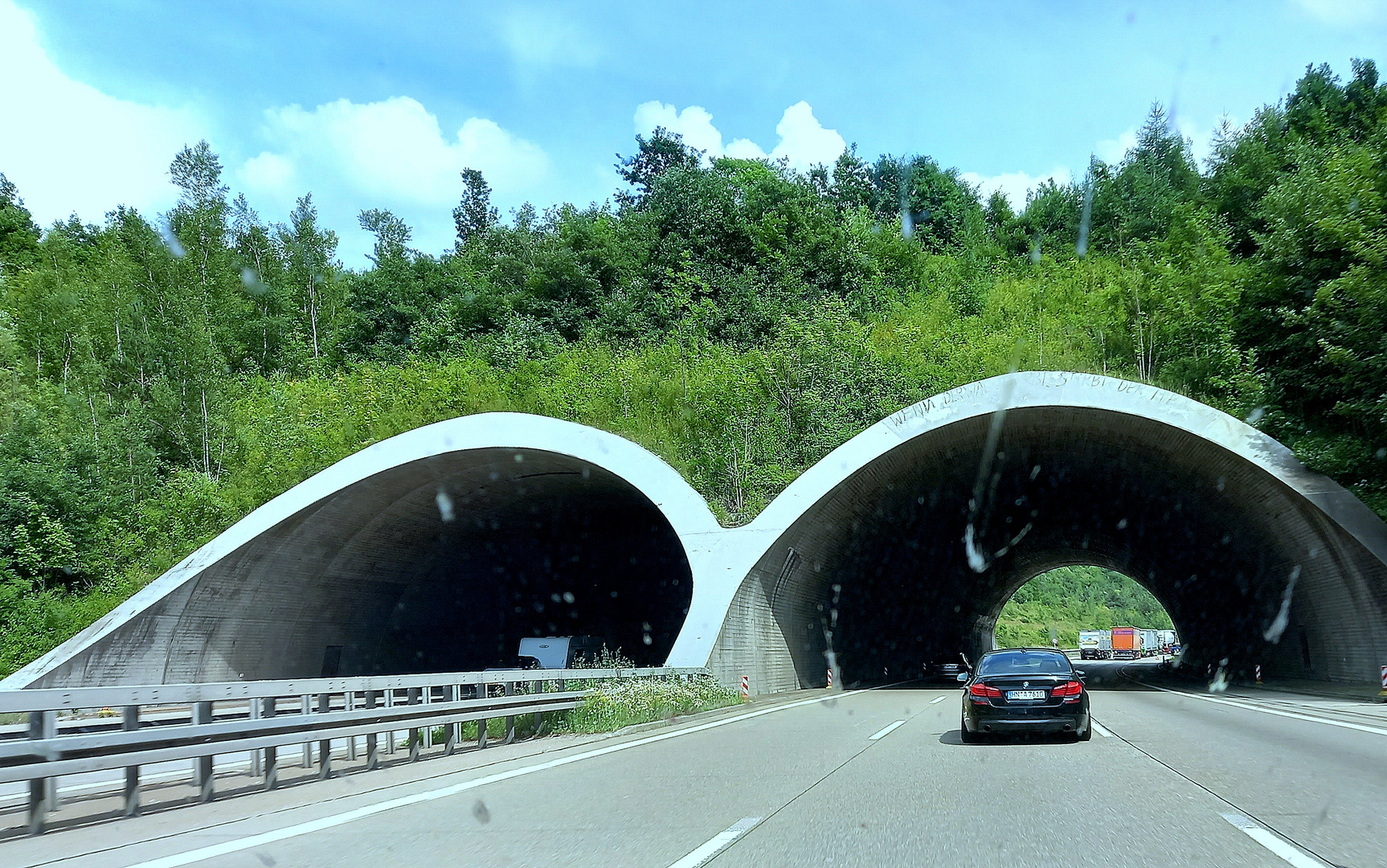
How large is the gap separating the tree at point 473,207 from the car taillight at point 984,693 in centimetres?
7247

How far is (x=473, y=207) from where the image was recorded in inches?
3268

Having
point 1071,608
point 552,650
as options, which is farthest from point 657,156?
point 1071,608

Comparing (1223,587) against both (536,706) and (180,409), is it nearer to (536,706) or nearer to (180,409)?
(536,706)

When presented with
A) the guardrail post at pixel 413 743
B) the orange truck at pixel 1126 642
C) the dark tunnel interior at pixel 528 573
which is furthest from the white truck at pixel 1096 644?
the guardrail post at pixel 413 743

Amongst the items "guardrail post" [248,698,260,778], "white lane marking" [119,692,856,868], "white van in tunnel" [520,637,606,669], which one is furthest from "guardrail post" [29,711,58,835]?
"white van in tunnel" [520,637,606,669]

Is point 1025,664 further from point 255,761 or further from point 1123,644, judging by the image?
point 1123,644

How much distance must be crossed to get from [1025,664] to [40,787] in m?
11.3

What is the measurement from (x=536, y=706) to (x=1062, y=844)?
9931 millimetres

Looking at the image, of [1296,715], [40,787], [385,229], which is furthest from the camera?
[385,229]

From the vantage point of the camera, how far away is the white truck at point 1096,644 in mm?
89938

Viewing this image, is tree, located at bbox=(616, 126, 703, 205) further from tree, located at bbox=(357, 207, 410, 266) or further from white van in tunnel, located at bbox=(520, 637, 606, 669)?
white van in tunnel, located at bbox=(520, 637, 606, 669)

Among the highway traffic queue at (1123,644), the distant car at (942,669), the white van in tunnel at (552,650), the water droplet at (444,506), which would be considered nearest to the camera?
the water droplet at (444,506)

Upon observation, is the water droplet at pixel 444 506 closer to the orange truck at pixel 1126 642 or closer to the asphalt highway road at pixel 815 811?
the asphalt highway road at pixel 815 811

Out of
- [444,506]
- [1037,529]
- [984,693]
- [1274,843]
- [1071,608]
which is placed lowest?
[1274,843]
